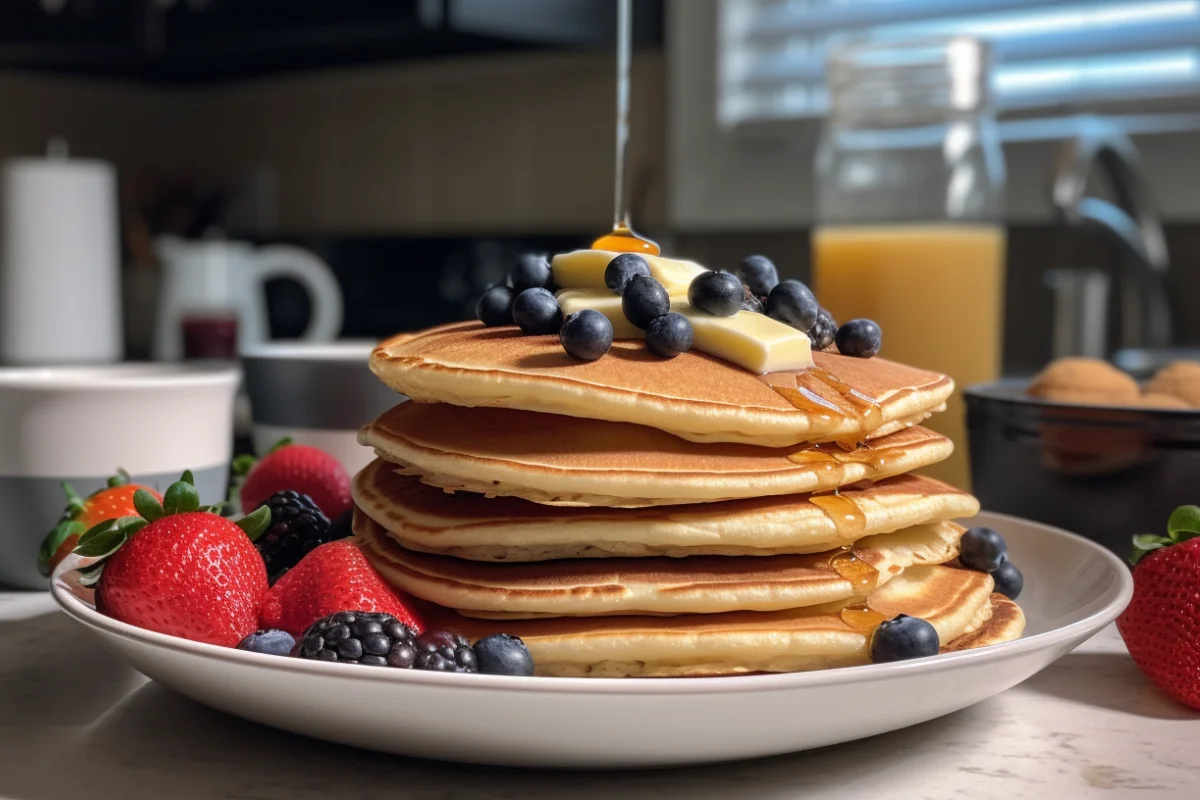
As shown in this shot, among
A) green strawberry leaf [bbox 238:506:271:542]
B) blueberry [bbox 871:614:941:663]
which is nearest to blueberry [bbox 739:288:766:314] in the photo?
blueberry [bbox 871:614:941:663]

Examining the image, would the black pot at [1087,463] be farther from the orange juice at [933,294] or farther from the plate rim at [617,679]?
the orange juice at [933,294]

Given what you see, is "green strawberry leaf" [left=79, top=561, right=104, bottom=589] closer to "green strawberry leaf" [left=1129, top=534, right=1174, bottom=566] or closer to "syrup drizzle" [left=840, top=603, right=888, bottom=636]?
"syrup drizzle" [left=840, top=603, right=888, bottom=636]

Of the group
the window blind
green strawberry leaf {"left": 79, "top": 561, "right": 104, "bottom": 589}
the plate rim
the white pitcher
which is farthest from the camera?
the white pitcher

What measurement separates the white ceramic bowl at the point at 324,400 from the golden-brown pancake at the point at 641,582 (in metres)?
0.51

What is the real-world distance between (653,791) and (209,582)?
0.29 metres

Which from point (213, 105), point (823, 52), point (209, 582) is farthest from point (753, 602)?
point (213, 105)

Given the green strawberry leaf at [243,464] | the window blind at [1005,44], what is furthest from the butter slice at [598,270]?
the window blind at [1005,44]

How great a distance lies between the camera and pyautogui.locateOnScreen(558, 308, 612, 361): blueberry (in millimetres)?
724

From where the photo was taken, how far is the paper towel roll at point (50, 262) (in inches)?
118

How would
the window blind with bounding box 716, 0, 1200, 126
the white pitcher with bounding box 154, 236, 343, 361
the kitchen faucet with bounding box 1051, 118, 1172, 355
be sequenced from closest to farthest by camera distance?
the kitchen faucet with bounding box 1051, 118, 1172, 355 < the window blind with bounding box 716, 0, 1200, 126 < the white pitcher with bounding box 154, 236, 343, 361

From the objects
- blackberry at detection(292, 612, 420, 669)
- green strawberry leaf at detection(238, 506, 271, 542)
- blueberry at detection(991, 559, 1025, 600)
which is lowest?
blueberry at detection(991, 559, 1025, 600)

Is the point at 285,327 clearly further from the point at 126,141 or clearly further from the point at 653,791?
the point at 653,791

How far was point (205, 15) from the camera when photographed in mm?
3215

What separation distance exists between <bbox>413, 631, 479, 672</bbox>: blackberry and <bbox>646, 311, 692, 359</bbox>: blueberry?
0.70 ft
